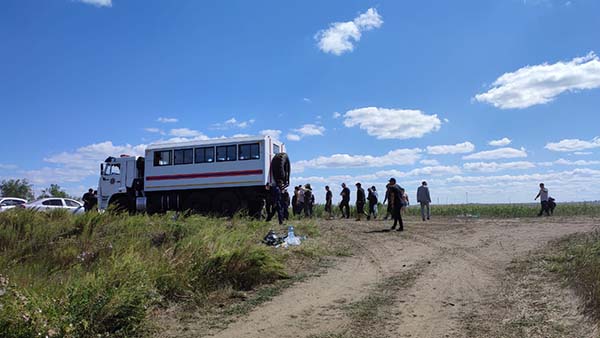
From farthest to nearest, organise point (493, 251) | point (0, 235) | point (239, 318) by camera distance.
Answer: point (493, 251) < point (0, 235) < point (239, 318)

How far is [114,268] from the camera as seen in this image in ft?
20.4

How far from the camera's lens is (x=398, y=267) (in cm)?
921

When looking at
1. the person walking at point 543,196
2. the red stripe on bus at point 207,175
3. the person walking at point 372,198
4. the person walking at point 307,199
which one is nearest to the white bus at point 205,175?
the red stripe on bus at point 207,175

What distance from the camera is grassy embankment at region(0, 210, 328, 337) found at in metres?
5.04

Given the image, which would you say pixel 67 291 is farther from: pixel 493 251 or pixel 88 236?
pixel 493 251

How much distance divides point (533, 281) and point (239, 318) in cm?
494

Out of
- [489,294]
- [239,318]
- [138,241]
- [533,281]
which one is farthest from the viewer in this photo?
[138,241]

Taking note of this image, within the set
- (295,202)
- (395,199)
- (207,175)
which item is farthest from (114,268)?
(295,202)

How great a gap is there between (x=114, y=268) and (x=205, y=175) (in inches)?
543

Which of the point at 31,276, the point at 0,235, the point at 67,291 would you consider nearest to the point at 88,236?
the point at 0,235

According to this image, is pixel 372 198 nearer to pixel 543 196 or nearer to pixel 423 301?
pixel 543 196

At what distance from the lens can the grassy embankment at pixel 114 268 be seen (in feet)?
16.5

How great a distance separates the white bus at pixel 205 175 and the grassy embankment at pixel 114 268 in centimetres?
722

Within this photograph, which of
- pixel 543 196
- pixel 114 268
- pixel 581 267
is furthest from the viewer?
pixel 543 196
